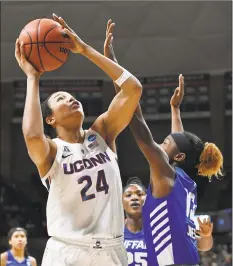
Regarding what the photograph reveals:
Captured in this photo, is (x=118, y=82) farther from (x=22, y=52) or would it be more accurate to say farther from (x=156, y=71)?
(x=156, y=71)

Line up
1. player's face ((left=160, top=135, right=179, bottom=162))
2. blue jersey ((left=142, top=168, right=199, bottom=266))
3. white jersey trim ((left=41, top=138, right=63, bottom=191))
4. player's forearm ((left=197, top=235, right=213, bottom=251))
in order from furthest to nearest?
Answer: player's forearm ((left=197, top=235, right=213, bottom=251)) → player's face ((left=160, top=135, right=179, bottom=162)) → blue jersey ((left=142, top=168, right=199, bottom=266)) → white jersey trim ((left=41, top=138, right=63, bottom=191))

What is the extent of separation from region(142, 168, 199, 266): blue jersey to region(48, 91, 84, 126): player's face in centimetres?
76

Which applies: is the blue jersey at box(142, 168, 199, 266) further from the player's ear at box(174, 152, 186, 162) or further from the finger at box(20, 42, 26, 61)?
the finger at box(20, 42, 26, 61)

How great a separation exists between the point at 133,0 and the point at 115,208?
860 cm

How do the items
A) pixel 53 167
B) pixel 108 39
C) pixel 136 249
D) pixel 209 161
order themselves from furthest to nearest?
pixel 136 249 → pixel 209 161 → pixel 108 39 → pixel 53 167

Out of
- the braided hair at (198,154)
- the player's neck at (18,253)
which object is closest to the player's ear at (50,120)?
the braided hair at (198,154)

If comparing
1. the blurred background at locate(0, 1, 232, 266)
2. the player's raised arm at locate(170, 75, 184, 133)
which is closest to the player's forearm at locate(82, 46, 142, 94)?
the player's raised arm at locate(170, 75, 184, 133)

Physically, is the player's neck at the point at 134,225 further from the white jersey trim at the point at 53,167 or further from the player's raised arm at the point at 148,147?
the white jersey trim at the point at 53,167

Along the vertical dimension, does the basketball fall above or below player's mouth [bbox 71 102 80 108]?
above

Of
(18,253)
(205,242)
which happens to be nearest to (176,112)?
(205,242)

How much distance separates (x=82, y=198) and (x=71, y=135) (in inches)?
15.5

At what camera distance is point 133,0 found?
11.0 meters

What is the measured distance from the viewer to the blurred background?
10.9 meters

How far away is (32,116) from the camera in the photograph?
278cm
